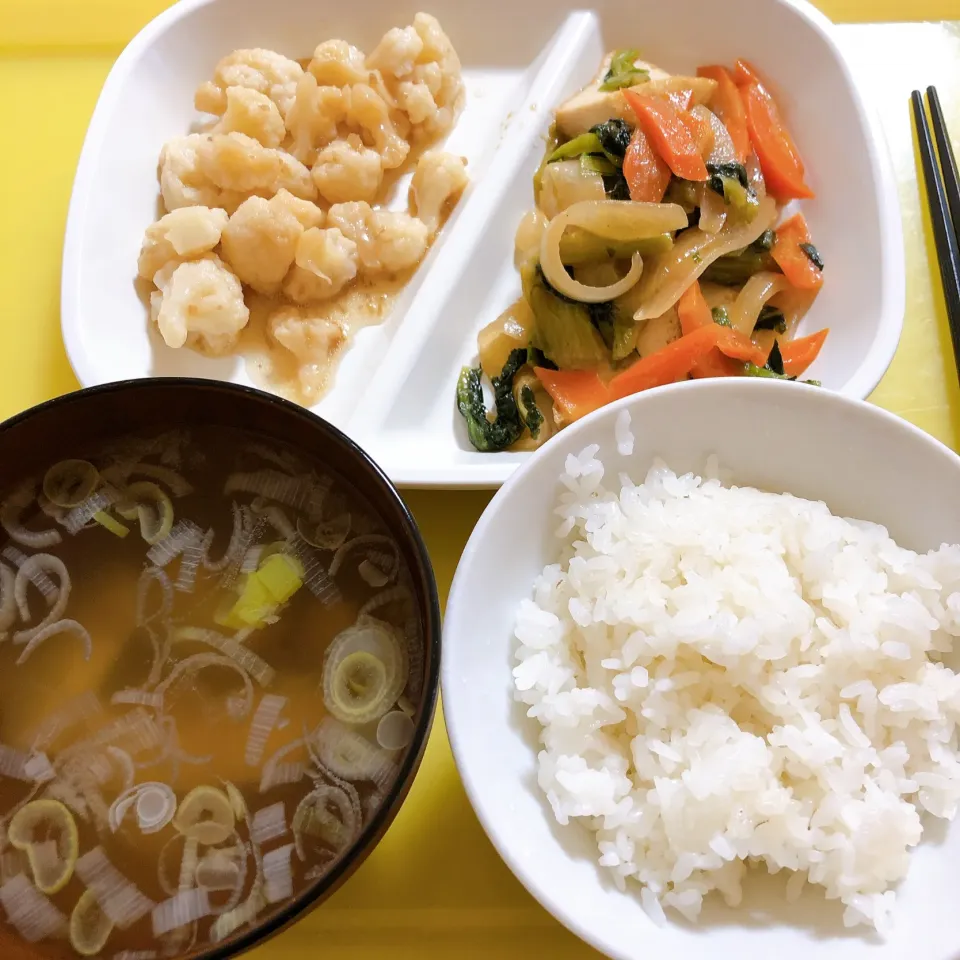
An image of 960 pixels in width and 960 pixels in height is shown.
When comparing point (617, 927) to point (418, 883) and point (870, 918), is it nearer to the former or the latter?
point (870, 918)

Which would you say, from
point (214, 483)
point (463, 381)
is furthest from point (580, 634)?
point (463, 381)

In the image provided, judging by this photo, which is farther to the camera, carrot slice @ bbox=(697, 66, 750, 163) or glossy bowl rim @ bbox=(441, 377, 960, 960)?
carrot slice @ bbox=(697, 66, 750, 163)

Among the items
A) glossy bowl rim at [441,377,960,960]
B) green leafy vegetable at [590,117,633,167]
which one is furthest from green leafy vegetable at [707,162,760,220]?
glossy bowl rim at [441,377,960,960]

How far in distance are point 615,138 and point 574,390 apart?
2.27 feet

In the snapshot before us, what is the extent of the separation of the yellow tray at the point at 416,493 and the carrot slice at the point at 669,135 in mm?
512

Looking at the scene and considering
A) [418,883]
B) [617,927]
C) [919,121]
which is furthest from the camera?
[919,121]

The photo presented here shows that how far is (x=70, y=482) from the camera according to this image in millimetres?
1497

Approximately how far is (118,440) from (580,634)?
0.92 m

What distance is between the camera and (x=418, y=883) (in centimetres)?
163

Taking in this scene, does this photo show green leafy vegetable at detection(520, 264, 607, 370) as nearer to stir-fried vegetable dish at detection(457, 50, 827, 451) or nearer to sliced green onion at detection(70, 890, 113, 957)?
stir-fried vegetable dish at detection(457, 50, 827, 451)

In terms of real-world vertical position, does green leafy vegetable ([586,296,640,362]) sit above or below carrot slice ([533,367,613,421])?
above

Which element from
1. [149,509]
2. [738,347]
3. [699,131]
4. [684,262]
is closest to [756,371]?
[738,347]

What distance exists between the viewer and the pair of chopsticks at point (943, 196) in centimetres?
209

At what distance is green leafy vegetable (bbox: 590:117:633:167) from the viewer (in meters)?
2.14
